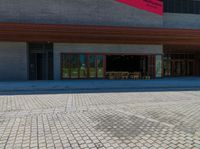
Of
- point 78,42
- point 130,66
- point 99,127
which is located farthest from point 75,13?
point 99,127

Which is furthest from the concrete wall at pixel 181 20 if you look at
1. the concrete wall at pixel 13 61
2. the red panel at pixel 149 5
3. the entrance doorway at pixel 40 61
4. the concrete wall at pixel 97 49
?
the concrete wall at pixel 13 61

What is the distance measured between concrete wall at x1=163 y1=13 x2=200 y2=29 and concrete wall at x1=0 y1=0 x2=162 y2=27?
236cm

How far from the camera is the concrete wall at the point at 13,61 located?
1931 cm

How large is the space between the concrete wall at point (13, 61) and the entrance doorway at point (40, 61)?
3.55ft

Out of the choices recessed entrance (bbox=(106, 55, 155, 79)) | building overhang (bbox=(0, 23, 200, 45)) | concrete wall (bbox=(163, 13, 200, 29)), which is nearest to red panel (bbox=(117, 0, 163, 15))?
concrete wall (bbox=(163, 13, 200, 29))

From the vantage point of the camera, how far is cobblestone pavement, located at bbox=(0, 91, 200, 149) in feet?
14.4

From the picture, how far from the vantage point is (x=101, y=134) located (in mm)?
4953

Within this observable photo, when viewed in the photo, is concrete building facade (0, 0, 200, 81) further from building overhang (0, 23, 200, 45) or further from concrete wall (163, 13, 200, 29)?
concrete wall (163, 13, 200, 29)

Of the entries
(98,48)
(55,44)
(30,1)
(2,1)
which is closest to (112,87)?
(98,48)

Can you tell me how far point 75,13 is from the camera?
2078cm

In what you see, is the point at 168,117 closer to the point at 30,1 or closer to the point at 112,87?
the point at 112,87

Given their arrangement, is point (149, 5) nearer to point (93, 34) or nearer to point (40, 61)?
point (93, 34)

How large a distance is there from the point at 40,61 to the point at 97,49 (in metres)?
6.39

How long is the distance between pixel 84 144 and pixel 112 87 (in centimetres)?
1090
